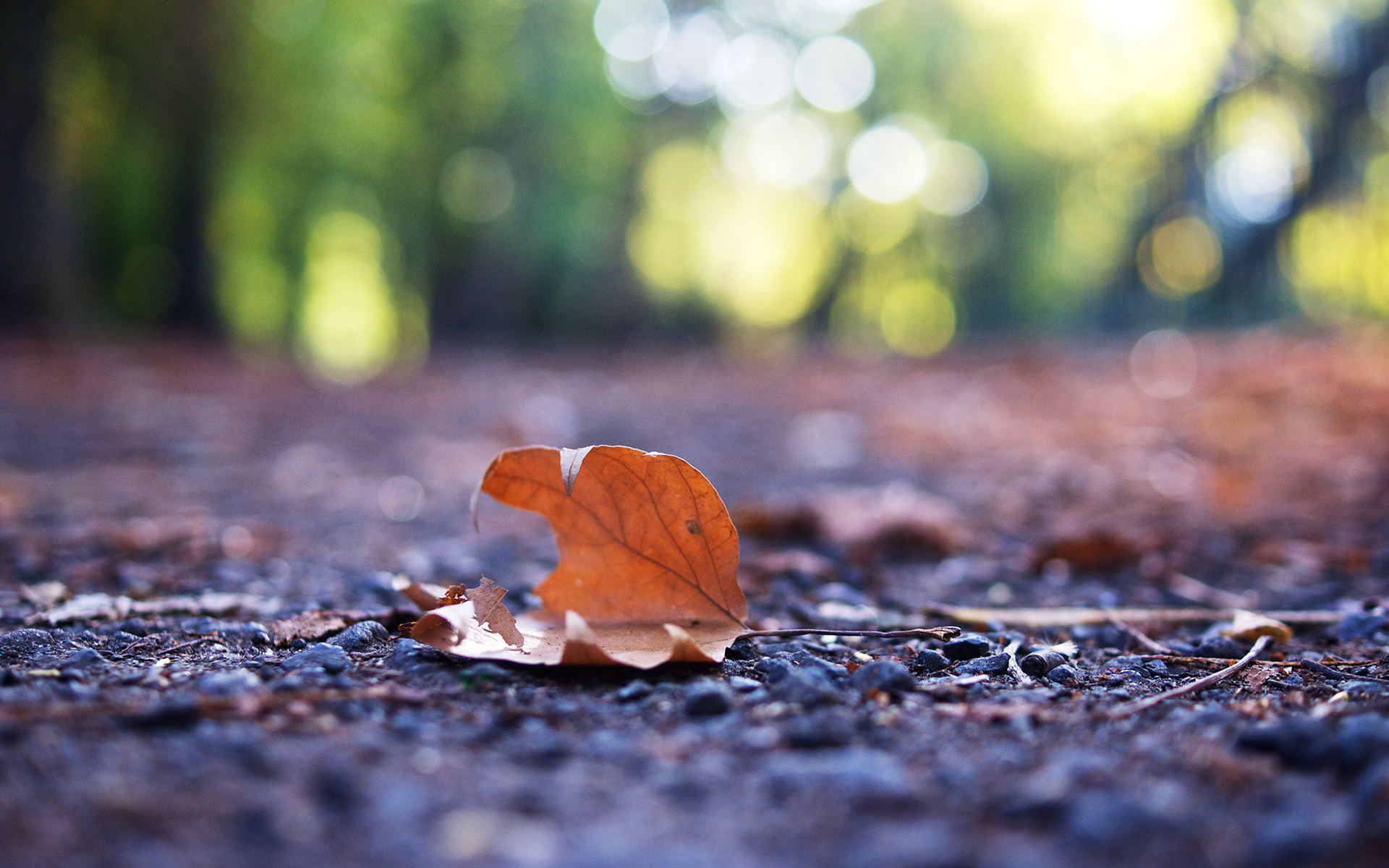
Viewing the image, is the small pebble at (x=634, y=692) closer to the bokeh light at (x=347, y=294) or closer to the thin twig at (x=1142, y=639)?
the thin twig at (x=1142, y=639)

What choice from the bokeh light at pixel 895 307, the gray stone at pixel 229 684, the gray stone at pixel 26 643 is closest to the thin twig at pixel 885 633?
the gray stone at pixel 229 684

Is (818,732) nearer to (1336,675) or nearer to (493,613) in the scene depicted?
(493,613)

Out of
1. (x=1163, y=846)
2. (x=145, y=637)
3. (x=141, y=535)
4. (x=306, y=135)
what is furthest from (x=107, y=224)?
(x=1163, y=846)

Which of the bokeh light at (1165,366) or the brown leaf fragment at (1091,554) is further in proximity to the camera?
the bokeh light at (1165,366)

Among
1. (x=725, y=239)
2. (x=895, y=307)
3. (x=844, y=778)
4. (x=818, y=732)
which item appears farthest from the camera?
(x=895, y=307)

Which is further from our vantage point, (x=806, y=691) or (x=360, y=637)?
(x=360, y=637)

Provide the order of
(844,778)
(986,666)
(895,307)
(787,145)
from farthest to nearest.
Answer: (895,307)
(787,145)
(986,666)
(844,778)

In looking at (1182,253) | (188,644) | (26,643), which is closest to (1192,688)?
(188,644)
